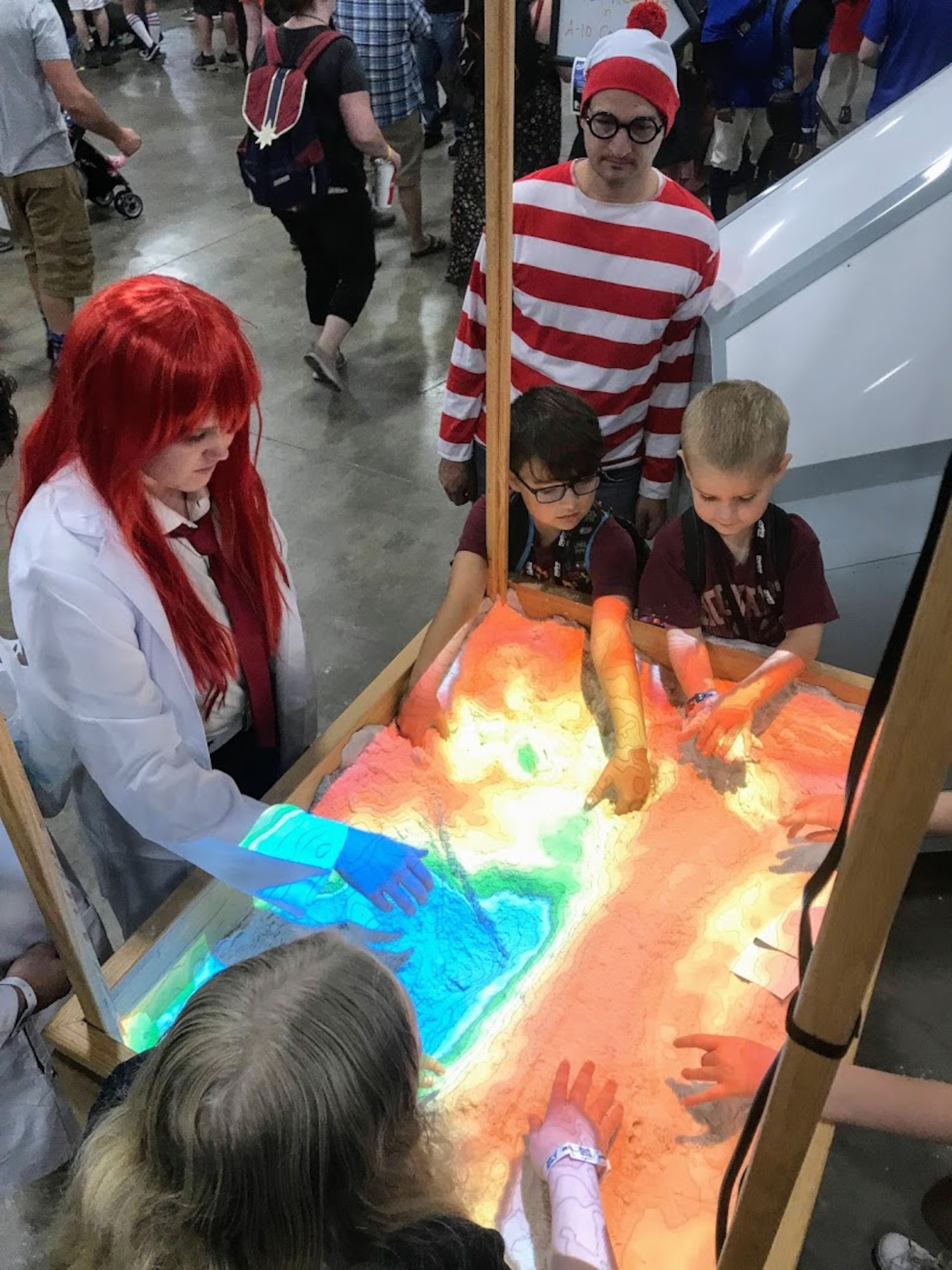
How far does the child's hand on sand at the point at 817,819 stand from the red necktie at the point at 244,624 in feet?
2.54

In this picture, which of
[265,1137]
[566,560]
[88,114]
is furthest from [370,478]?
[265,1137]

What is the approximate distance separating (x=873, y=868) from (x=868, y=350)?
1.53 meters

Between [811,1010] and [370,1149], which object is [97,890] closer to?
[370,1149]

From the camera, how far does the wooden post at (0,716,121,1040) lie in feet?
3.16

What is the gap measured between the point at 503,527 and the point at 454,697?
295 mm

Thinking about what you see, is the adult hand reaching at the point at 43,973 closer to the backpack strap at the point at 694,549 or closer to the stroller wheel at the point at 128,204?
the backpack strap at the point at 694,549

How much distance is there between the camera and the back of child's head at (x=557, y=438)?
1.59 meters

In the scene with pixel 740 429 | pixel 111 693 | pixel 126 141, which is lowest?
pixel 126 141

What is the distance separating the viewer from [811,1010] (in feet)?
1.98

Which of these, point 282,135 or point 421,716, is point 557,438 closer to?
point 421,716

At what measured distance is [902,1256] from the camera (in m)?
1.50

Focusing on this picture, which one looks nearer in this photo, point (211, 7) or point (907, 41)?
point (907, 41)

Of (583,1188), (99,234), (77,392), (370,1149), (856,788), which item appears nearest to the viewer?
(856,788)

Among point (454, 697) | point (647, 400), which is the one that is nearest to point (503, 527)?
point (454, 697)
